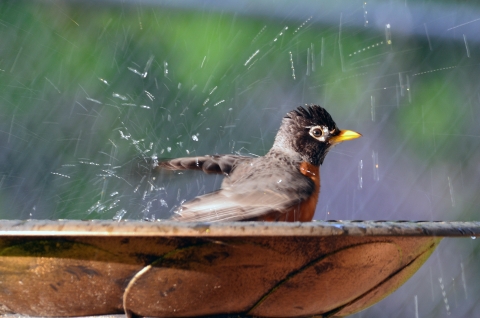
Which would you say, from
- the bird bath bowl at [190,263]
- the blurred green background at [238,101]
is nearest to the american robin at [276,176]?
the blurred green background at [238,101]

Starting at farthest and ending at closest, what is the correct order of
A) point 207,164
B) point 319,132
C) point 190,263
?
point 319,132
point 207,164
point 190,263

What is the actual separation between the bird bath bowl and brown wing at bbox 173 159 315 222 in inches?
21.3

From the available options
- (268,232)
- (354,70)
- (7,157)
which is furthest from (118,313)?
(354,70)

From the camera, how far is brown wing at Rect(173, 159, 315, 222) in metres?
1.71

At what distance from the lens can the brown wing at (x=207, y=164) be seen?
2070mm

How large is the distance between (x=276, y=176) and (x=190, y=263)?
1.06 metres

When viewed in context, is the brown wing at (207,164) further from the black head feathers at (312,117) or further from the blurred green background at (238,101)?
the black head feathers at (312,117)

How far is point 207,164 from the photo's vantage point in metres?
2.19

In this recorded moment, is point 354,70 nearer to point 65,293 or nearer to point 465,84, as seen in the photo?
point 465,84

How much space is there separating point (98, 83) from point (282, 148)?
1190 millimetres

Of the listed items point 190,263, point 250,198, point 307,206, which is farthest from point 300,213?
point 190,263

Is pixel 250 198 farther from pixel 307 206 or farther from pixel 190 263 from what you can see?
pixel 190 263

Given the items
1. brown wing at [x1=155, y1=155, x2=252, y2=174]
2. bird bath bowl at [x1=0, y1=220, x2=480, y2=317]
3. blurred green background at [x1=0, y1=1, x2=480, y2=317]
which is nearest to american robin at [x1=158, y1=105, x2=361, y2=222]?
brown wing at [x1=155, y1=155, x2=252, y2=174]

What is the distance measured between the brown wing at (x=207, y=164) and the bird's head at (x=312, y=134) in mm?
270
